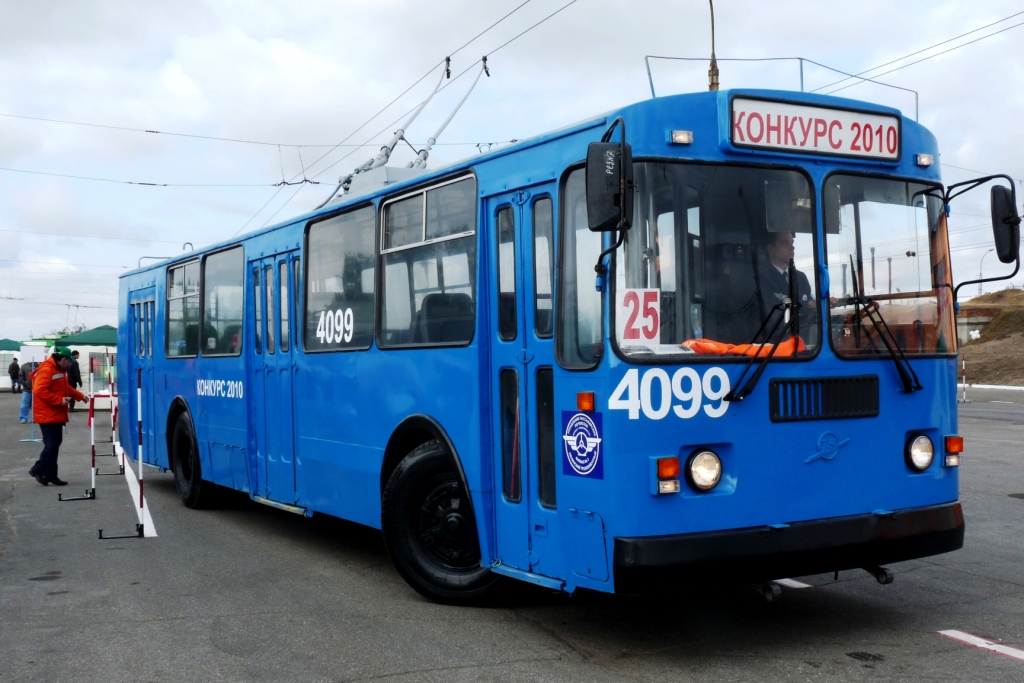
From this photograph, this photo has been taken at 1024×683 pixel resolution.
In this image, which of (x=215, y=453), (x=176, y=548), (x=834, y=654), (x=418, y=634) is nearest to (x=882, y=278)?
(x=834, y=654)

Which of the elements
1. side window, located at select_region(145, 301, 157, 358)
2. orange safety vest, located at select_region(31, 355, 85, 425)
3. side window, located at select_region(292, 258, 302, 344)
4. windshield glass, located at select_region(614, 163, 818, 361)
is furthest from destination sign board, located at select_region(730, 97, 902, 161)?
orange safety vest, located at select_region(31, 355, 85, 425)

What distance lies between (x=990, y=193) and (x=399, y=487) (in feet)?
13.1

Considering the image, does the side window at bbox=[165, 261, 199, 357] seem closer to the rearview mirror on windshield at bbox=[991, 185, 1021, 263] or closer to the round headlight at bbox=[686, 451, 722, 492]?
the round headlight at bbox=[686, 451, 722, 492]

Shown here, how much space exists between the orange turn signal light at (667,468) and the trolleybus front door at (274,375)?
463cm

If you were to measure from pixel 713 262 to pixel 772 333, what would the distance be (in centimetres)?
48

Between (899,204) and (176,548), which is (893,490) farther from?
(176,548)

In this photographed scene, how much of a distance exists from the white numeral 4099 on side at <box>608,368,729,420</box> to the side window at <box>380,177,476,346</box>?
4.92 feet

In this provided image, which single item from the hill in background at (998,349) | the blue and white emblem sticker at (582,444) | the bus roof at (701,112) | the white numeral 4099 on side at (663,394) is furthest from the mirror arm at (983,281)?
the hill in background at (998,349)

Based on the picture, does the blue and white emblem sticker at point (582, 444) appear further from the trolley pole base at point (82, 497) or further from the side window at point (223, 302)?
the trolley pole base at point (82, 497)

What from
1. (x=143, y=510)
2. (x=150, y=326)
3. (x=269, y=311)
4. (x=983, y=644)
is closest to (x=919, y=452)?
(x=983, y=644)

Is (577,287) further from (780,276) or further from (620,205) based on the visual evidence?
(780,276)

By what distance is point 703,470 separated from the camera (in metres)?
5.31

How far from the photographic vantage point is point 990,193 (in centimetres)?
617

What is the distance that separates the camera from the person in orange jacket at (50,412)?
14562mm
